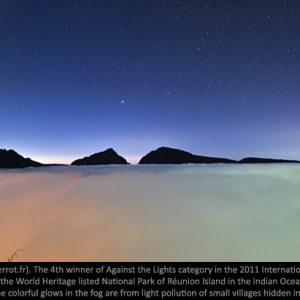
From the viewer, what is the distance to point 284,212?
1571cm

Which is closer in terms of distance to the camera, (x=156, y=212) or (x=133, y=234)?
(x=133, y=234)

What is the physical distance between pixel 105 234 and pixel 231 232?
15.9ft

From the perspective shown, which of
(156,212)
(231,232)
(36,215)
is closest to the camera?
(231,232)

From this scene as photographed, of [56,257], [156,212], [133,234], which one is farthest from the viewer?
[156,212]
